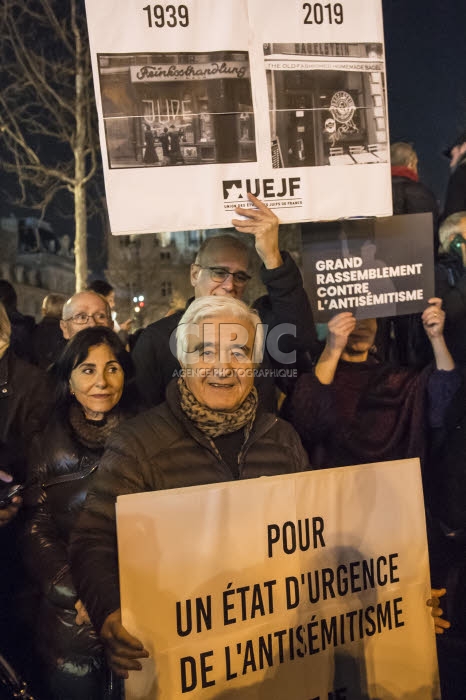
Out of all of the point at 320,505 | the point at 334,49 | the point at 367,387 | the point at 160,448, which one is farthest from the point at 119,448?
the point at 334,49

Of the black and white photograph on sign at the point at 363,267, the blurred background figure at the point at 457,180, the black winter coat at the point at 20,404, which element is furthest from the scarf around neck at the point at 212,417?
the blurred background figure at the point at 457,180

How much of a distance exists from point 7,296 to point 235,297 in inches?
74.4

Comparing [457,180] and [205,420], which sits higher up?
[457,180]

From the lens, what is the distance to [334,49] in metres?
3.09

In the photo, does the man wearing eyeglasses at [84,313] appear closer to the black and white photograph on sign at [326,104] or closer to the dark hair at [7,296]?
the dark hair at [7,296]

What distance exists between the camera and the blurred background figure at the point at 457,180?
4.29 m

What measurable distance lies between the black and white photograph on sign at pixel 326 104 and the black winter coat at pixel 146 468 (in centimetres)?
116

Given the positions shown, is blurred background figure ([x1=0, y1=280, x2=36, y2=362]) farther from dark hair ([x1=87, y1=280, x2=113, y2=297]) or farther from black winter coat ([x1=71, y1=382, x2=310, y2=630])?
black winter coat ([x1=71, y1=382, x2=310, y2=630])

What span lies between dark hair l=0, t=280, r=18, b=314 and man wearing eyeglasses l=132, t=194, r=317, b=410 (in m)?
1.43

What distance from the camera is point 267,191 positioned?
304cm

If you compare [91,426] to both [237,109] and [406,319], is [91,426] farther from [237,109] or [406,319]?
[406,319]

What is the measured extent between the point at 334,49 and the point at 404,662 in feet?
8.02

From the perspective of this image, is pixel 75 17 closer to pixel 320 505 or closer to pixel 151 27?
pixel 151 27

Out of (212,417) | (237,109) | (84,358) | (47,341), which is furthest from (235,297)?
(47,341)
